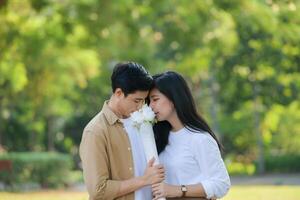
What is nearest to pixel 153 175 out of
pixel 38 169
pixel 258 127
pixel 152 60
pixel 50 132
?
pixel 38 169

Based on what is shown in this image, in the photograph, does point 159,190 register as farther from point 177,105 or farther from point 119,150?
Answer: point 177,105

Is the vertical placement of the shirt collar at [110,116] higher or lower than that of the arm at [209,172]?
higher

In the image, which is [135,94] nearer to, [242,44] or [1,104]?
[242,44]

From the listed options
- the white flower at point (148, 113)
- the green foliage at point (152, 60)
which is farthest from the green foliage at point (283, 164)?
the white flower at point (148, 113)

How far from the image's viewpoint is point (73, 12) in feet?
48.8

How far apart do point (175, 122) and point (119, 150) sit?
336 mm

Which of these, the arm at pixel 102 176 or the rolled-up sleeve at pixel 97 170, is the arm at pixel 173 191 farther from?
the rolled-up sleeve at pixel 97 170

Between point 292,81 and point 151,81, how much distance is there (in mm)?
23241

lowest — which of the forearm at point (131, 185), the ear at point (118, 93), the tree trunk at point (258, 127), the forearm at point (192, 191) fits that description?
the forearm at point (192, 191)

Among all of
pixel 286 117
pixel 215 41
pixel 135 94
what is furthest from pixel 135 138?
pixel 286 117

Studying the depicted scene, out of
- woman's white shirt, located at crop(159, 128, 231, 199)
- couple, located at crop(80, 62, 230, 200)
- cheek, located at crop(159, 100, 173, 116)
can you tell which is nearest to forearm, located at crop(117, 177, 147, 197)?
couple, located at crop(80, 62, 230, 200)

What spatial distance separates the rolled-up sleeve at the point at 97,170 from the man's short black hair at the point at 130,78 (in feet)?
0.80

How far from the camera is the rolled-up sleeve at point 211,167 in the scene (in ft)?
11.9

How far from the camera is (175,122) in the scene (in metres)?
3.73
